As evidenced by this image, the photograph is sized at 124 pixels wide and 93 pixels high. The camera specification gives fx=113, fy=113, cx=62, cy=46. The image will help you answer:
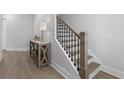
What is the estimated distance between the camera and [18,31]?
4691mm

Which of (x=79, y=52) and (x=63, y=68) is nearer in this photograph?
(x=79, y=52)

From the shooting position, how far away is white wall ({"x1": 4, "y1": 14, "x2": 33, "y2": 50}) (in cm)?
459

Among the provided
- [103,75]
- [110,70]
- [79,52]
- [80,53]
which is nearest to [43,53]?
[79,52]

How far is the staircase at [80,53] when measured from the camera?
7.48 ft

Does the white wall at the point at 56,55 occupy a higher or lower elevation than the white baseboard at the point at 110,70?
higher

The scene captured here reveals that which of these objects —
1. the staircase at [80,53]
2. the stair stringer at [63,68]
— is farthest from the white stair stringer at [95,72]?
the stair stringer at [63,68]

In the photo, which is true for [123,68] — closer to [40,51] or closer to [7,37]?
[40,51]

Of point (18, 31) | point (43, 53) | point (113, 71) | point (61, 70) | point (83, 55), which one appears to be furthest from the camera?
point (18, 31)

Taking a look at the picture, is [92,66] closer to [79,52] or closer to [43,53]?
[79,52]

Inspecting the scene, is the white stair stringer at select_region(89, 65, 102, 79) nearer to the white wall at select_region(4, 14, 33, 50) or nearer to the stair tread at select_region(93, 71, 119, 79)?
the stair tread at select_region(93, 71, 119, 79)

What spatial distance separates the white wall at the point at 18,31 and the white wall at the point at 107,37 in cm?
222

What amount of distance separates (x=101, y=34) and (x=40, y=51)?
1821mm

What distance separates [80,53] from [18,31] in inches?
130

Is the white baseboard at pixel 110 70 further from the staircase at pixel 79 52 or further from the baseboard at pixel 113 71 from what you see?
the staircase at pixel 79 52
